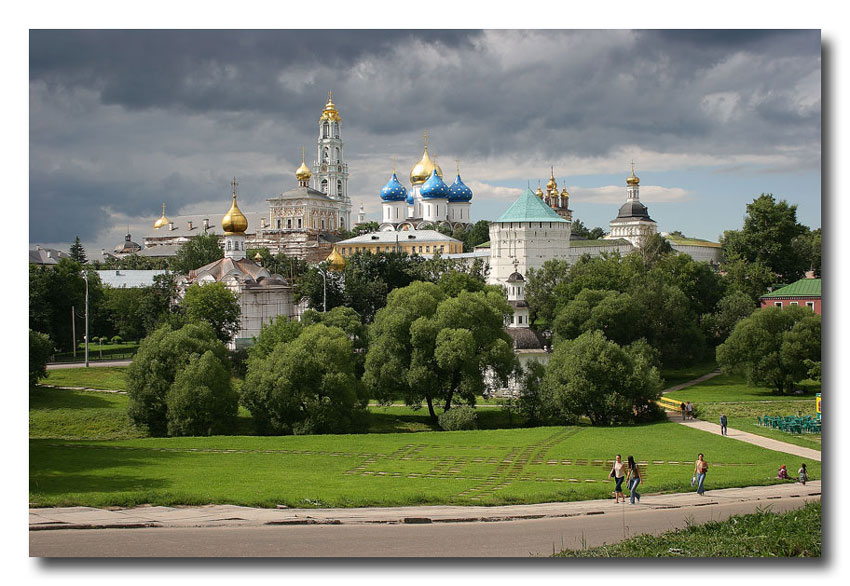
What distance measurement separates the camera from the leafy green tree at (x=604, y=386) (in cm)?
2022

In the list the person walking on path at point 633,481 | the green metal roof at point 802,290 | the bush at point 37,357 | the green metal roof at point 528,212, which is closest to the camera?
the person walking on path at point 633,481

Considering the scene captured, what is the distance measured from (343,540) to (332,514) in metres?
1.14

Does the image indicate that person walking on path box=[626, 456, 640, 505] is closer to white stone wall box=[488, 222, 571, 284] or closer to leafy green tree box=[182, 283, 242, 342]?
leafy green tree box=[182, 283, 242, 342]

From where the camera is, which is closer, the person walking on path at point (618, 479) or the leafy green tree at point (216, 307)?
the person walking on path at point (618, 479)

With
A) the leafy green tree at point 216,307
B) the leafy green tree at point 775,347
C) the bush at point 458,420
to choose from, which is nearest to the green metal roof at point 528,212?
the leafy green tree at point 216,307

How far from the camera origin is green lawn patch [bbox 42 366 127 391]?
81.7ft

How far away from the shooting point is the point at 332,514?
34.9 feet

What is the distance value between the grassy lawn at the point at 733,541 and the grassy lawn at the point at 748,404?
19.6 ft

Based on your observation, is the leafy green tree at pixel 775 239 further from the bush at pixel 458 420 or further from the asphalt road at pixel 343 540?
the asphalt road at pixel 343 540

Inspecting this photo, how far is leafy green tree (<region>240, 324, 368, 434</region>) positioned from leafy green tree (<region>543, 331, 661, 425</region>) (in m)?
4.57

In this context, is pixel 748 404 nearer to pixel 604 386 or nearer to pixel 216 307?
pixel 604 386

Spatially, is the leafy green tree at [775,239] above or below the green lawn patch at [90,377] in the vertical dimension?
above

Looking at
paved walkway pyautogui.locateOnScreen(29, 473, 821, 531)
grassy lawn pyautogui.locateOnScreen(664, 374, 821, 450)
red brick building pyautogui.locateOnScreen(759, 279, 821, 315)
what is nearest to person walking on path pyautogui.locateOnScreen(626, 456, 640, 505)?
paved walkway pyautogui.locateOnScreen(29, 473, 821, 531)

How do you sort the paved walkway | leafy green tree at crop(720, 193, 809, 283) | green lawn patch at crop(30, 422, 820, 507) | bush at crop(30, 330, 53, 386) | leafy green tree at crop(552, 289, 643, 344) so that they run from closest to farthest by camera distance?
Answer: the paved walkway
green lawn patch at crop(30, 422, 820, 507)
bush at crop(30, 330, 53, 386)
leafy green tree at crop(552, 289, 643, 344)
leafy green tree at crop(720, 193, 809, 283)
